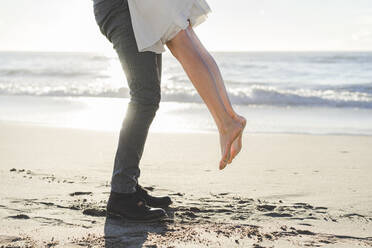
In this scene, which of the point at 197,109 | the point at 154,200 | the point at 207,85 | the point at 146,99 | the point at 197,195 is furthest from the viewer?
the point at 197,109

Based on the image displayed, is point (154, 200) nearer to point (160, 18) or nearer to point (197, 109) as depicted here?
point (160, 18)

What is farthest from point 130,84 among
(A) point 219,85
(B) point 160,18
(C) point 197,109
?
(C) point 197,109

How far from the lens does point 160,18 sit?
2078 millimetres

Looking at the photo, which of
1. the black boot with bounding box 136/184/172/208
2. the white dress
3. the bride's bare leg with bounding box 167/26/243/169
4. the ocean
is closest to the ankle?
the bride's bare leg with bounding box 167/26/243/169

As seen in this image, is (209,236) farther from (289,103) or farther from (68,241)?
(289,103)

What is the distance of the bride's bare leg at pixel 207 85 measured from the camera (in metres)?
2.02

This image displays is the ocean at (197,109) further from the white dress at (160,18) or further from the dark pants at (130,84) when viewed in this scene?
the white dress at (160,18)

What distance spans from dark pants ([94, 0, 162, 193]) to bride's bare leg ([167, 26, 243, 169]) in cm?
32

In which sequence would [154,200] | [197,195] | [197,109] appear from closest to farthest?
[154,200]
[197,195]
[197,109]

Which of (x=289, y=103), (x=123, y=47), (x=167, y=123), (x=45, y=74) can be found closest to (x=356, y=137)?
(x=167, y=123)

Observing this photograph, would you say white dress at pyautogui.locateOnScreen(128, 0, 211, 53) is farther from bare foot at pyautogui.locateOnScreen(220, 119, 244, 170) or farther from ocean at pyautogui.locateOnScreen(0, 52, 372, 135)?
ocean at pyautogui.locateOnScreen(0, 52, 372, 135)

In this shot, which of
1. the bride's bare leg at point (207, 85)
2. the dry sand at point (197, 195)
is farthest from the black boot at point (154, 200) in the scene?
the bride's bare leg at point (207, 85)

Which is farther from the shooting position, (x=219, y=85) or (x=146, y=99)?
(x=146, y=99)

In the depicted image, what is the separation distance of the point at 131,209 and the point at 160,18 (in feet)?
3.06
